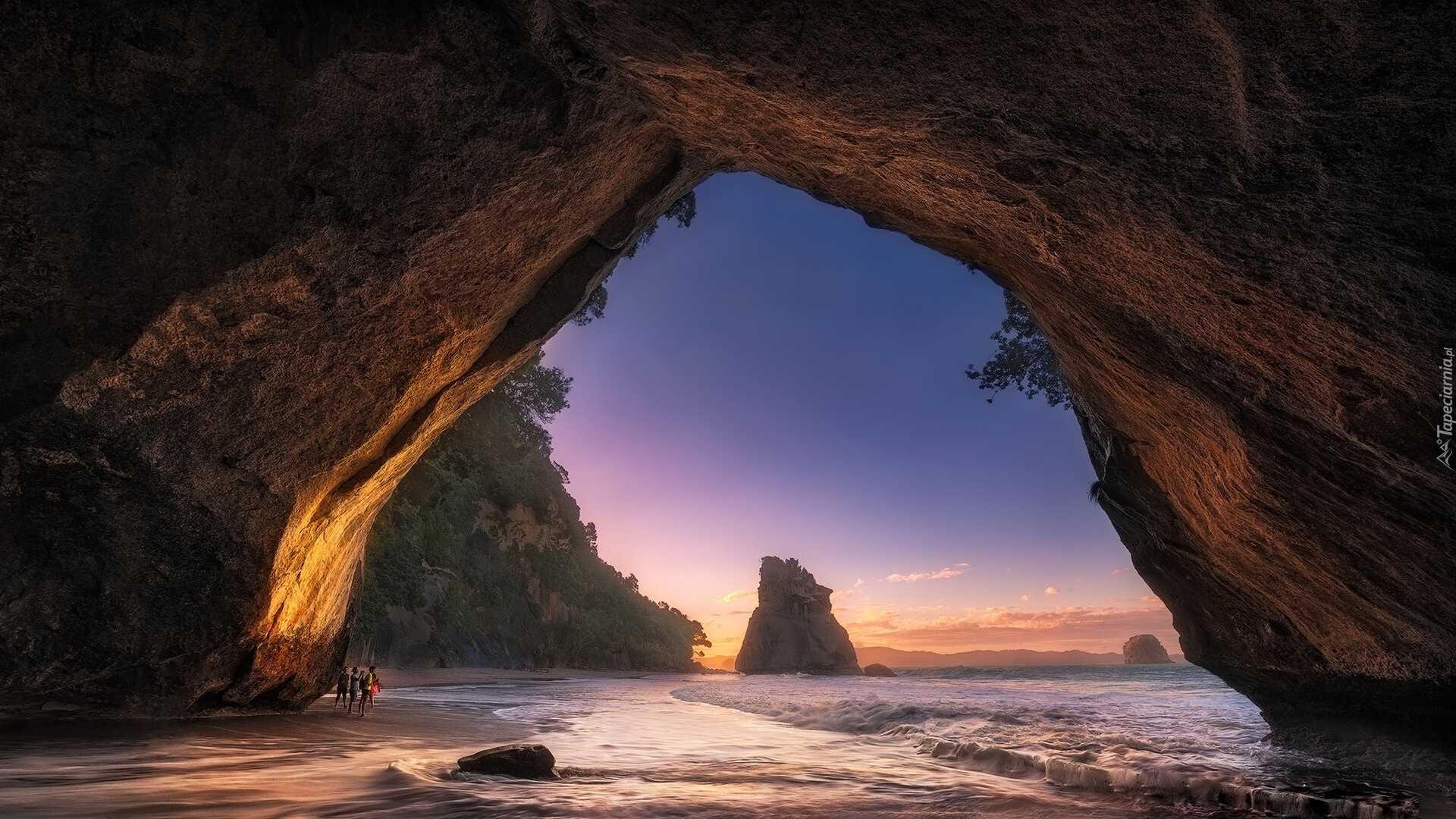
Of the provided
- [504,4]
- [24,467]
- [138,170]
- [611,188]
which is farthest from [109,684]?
[504,4]

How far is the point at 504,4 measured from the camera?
5.80 metres

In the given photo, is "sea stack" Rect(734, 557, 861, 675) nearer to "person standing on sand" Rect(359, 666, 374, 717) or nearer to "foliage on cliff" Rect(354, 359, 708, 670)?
"foliage on cliff" Rect(354, 359, 708, 670)

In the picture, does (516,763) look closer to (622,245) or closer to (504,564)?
(622,245)

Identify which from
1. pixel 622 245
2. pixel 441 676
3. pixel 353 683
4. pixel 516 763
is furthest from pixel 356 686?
pixel 441 676

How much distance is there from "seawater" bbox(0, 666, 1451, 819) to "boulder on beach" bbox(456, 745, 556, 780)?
0.69 ft

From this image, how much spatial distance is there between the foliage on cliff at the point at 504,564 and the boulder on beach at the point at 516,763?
10.7m

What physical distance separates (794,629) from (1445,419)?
90467 mm

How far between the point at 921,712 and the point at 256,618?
1274cm

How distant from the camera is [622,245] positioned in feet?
30.7

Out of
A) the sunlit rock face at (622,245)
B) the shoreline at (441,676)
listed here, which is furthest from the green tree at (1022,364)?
the shoreline at (441,676)

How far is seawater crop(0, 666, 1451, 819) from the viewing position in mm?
5258

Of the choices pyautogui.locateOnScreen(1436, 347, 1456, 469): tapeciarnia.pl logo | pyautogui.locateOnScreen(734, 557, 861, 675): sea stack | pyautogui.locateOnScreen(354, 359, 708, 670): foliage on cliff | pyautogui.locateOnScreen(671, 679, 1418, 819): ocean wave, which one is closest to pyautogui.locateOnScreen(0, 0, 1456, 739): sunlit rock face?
pyautogui.locateOnScreen(1436, 347, 1456, 469): tapeciarnia.pl logo

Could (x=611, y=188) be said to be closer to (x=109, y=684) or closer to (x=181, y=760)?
(x=181, y=760)

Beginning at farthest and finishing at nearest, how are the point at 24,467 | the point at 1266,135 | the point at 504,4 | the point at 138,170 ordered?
the point at 24,467, the point at 138,170, the point at 504,4, the point at 1266,135
